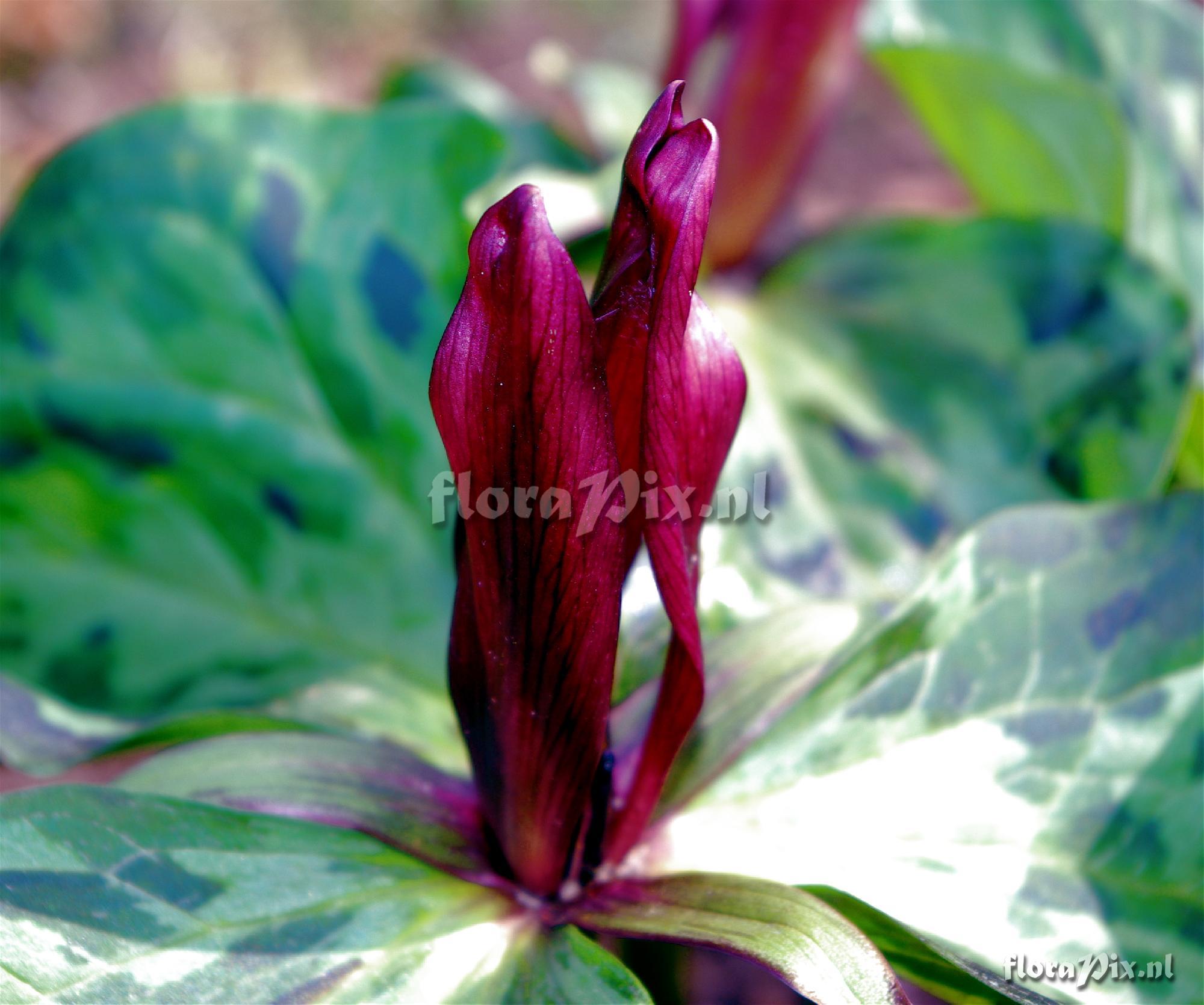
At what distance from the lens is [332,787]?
46cm

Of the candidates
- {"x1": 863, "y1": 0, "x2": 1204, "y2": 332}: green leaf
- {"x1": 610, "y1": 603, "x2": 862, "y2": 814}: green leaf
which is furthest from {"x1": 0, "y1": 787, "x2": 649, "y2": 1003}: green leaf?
{"x1": 863, "y1": 0, "x2": 1204, "y2": 332}: green leaf

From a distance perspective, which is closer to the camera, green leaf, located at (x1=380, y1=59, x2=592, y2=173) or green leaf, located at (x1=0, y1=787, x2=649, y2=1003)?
green leaf, located at (x1=0, y1=787, x2=649, y2=1003)

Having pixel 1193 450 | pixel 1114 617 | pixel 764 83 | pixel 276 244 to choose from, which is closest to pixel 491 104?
pixel 764 83

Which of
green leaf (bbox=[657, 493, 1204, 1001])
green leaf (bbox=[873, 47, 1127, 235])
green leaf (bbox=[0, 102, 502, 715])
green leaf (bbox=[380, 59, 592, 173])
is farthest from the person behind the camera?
green leaf (bbox=[380, 59, 592, 173])

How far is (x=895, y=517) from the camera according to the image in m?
0.80

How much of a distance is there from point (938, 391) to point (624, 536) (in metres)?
0.54

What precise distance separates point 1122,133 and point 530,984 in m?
0.71

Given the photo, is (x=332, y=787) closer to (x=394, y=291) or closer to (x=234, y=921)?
(x=234, y=921)

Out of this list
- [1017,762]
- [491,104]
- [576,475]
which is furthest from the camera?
[491,104]

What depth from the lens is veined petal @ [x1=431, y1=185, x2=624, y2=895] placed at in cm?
35

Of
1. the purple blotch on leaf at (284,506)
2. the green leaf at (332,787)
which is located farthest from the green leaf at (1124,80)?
the green leaf at (332,787)

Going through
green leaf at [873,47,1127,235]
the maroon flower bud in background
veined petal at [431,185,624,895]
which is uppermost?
green leaf at [873,47,1127,235]

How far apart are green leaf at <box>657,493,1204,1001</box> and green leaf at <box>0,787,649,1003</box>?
9 cm

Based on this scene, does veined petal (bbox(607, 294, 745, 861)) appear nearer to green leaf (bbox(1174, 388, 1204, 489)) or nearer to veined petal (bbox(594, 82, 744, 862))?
veined petal (bbox(594, 82, 744, 862))
